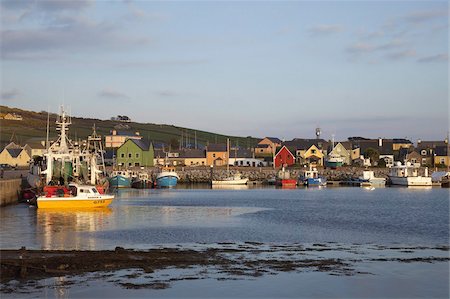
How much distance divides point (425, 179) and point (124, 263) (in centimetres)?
8267

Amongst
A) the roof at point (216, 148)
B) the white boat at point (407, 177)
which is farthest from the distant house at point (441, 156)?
the roof at point (216, 148)

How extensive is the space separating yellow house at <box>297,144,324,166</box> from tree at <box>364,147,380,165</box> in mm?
10188

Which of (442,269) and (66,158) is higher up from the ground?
(66,158)

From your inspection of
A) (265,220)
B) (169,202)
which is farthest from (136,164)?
(265,220)

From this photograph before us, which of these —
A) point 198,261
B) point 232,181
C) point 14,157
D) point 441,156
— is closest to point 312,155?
point 441,156

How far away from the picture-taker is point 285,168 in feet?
394

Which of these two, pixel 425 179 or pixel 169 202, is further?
pixel 425 179

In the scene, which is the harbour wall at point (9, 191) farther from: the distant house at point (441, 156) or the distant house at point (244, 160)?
the distant house at point (441, 156)

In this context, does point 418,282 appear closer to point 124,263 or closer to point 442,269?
point 442,269

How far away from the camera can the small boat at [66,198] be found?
49219 millimetres

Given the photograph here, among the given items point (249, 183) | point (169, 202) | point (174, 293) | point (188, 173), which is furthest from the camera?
point (188, 173)

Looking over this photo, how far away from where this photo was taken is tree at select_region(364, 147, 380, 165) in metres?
136

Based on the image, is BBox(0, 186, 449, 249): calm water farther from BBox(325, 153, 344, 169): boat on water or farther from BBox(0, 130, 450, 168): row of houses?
BBox(0, 130, 450, 168): row of houses

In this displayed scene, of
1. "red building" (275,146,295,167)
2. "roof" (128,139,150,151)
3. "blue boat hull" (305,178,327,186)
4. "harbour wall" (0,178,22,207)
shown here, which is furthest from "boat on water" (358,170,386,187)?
"harbour wall" (0,178,22,207)
